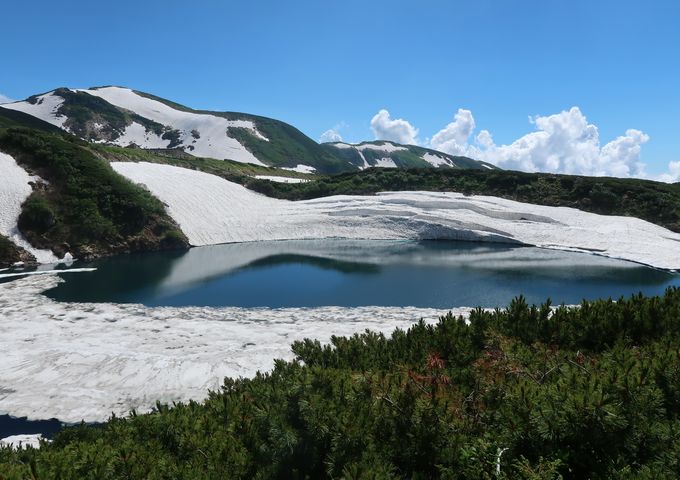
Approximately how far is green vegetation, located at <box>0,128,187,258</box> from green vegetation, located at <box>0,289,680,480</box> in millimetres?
40720

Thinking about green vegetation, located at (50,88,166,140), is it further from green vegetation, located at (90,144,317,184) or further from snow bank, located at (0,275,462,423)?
snow bank, located at (0,275,462,423)

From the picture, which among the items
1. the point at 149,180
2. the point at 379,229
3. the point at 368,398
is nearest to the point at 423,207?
the point at 379,229

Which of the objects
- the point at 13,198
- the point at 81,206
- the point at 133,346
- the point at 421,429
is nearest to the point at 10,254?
the point at 13,198

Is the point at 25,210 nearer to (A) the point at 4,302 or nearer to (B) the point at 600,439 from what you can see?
(A) the point at 4,302

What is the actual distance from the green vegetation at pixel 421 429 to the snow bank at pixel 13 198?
126ft

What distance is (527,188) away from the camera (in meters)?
70.6

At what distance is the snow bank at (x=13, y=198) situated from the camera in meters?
Result: 38.8

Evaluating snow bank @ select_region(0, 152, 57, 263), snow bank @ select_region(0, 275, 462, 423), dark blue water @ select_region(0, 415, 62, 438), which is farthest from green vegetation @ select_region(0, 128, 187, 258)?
dark blue water @ select_region(0, 415, 62, 438)

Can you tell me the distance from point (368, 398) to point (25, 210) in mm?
46861

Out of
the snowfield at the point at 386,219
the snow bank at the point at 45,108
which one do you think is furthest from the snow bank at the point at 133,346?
the snow bank at the point at 45,108

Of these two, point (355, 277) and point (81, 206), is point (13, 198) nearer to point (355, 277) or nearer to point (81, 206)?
point (81, 206)

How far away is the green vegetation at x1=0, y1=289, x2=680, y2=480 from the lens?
471 cm

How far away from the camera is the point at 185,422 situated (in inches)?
270

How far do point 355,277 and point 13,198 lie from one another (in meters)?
35.7
